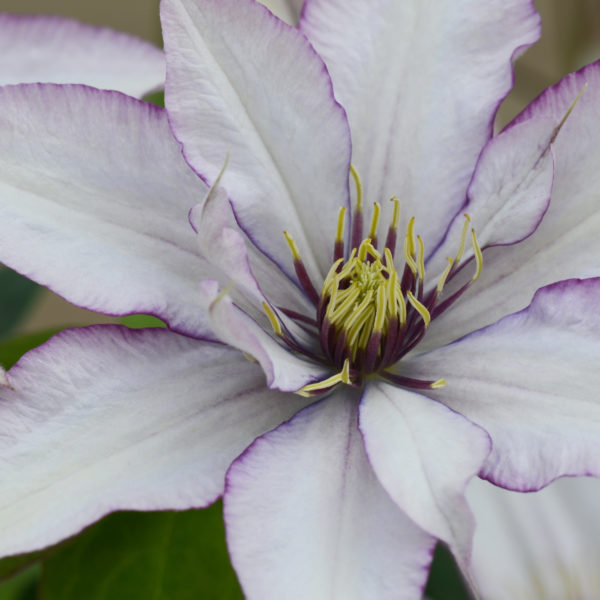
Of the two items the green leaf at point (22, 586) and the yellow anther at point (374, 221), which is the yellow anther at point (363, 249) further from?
the green leaf at point (22, 586)

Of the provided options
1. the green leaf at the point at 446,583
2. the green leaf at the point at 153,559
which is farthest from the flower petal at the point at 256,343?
the green leaf at the point at 446,583

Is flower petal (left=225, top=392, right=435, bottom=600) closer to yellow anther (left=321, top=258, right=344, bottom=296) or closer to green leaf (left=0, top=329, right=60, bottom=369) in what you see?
yellow anther (left=321, top=258, right=344, bottom=296)

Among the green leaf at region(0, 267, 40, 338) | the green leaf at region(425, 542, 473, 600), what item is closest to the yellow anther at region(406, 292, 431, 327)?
the green leaf at region(425, 542, 473, 600)

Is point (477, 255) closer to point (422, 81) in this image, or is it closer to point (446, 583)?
point (422, 81)

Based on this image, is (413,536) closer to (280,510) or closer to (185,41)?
(280,510)

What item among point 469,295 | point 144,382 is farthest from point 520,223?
point 144,382

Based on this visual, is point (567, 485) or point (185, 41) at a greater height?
point (185, 41)
